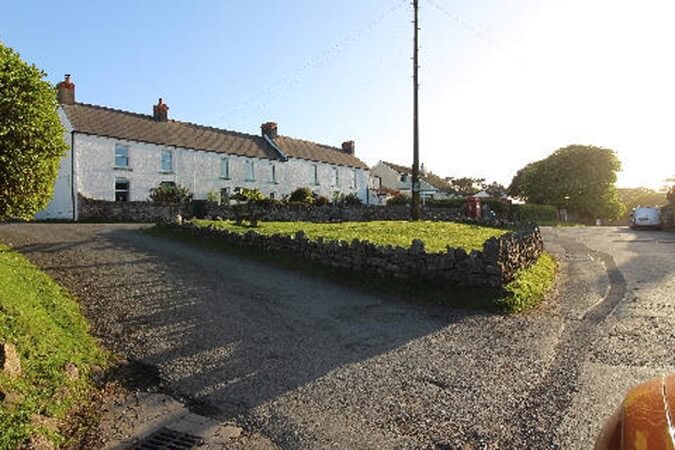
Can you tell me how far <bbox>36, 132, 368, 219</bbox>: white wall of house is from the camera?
98.2 ft

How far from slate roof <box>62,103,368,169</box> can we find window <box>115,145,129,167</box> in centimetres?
75

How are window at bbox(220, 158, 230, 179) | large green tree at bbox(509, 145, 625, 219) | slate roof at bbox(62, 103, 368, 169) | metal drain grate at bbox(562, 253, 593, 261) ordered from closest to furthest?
1. metal drain grate at bbox(562, 253, 593, 261)
2. slate roof at bbox(62, 103, 368, 169)
3. window at bbox(220, 158, 230, 179)
4. large green tree at bbox(509, 145, 625, 219)

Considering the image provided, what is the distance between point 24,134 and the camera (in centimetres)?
862

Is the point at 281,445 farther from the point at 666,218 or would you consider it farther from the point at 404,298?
the point at 666,218

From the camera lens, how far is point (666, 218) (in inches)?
1219

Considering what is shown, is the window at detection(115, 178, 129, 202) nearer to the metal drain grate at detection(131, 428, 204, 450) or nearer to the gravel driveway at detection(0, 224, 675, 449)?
the gravel driveway at detection(0, 224, 675, 449)

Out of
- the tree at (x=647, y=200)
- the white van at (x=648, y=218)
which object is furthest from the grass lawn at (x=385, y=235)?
the tree at (x=647, y=200)

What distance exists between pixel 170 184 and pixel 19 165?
27.4m

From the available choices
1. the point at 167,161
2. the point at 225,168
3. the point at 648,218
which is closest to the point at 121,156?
the point at 167,161

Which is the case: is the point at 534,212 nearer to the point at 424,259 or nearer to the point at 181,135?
the point at 181,135

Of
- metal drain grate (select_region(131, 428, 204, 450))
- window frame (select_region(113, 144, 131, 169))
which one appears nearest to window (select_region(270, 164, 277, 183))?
window frame (select_region(113, 144, 131, 169))

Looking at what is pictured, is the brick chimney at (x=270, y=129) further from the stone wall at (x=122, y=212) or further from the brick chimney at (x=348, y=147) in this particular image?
the stone wall at (x=122, y=212)

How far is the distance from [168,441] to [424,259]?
23.5 ft

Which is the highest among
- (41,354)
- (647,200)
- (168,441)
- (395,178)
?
(395,178)
